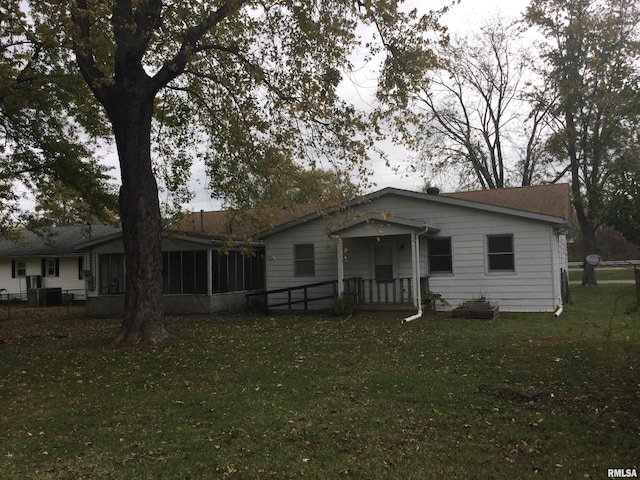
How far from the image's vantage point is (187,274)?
1831 cm

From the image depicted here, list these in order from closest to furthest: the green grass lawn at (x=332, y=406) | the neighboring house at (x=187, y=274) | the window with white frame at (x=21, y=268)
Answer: the green grass lawn at (x=332, y=406)
the neighboring house at (x=187, y=274)
the window with white frame at (x=21, y=268)

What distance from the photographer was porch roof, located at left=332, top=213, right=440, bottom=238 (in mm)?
14469

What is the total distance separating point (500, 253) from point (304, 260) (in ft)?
21.3

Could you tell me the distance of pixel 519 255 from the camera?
48.9 ft

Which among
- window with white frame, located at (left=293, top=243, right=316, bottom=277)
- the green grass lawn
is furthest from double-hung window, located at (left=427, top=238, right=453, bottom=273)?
the green grass lawn

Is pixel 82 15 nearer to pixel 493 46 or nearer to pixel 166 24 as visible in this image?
pixel 166 24

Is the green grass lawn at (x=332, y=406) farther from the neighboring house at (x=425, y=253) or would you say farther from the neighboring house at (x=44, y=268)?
the neighboring house at (x=44, y=268)

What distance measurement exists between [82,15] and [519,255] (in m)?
12.6

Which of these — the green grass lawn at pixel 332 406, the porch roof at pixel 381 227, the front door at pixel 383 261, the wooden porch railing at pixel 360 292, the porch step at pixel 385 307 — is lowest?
the green grass lawn at pixel 332 406

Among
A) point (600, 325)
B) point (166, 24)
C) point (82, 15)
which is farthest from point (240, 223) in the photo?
point (600, 325)

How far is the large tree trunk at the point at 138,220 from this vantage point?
36.2 feet

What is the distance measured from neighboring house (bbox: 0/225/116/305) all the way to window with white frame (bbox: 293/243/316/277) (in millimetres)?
13964

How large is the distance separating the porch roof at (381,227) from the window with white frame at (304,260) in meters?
2.30

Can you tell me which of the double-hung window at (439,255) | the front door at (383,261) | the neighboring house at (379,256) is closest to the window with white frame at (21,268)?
the neighboring house at (379,256)
